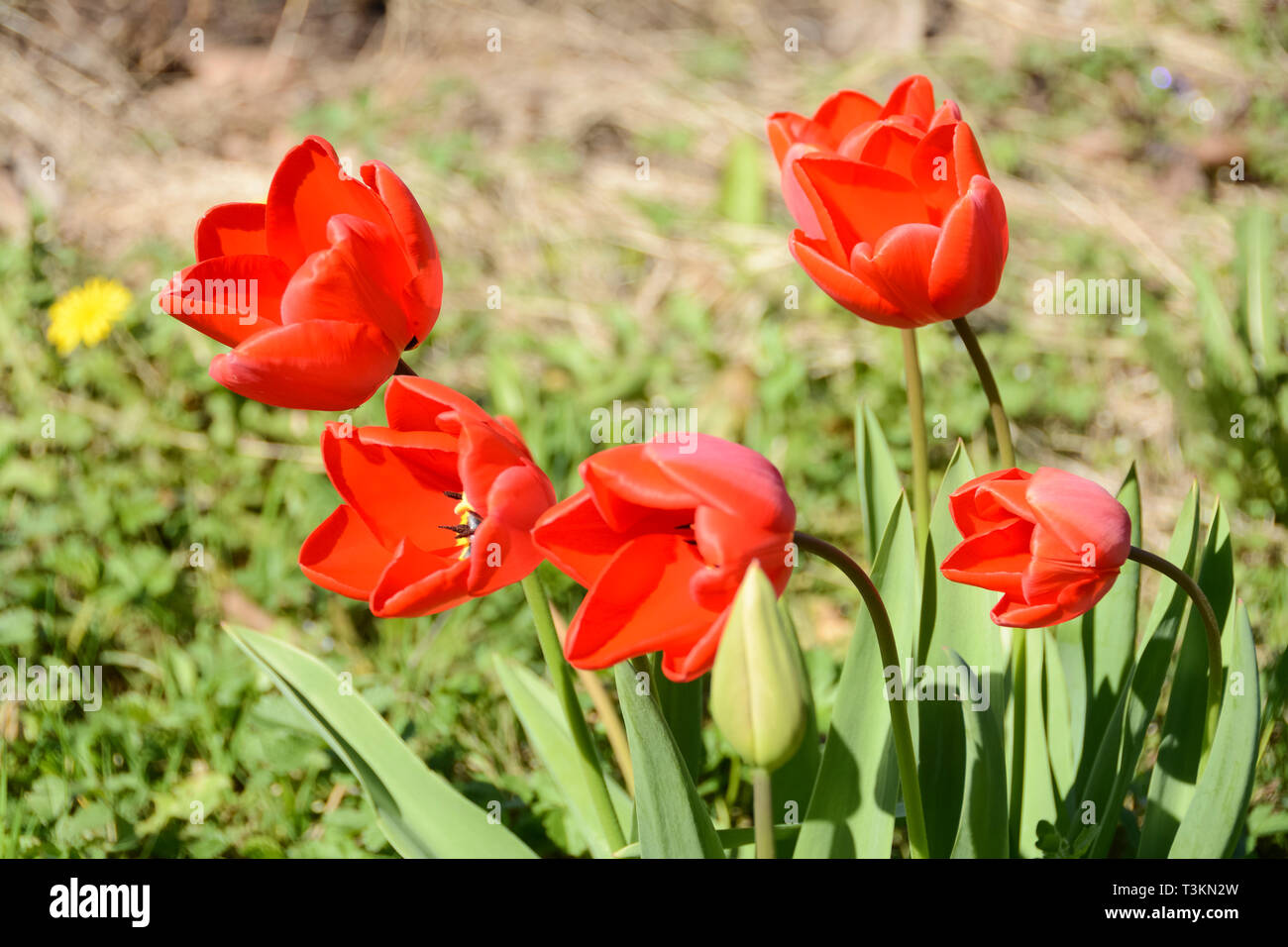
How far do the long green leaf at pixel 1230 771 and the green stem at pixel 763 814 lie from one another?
0.43 metres

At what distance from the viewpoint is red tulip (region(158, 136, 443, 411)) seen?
0.93 m

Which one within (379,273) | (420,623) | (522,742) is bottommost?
(522,742)

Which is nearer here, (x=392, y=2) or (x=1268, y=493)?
(x=1268, y=493)

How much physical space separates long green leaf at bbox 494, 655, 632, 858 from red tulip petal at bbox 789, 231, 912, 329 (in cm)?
58

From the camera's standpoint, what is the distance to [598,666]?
81 centimetres

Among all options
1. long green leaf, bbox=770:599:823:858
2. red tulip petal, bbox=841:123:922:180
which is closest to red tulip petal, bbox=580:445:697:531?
red tulip petal, bbox=841:123:922:180

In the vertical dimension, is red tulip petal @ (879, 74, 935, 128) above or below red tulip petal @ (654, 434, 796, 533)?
above

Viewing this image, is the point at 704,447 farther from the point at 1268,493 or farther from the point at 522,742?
the point at 1268,493

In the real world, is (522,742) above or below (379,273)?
below

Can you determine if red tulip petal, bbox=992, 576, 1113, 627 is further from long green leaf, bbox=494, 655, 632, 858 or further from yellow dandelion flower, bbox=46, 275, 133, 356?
yellow dandelion flower, bbox=46, 275, 133, 356

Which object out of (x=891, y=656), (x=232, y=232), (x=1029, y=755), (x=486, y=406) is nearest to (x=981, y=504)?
(x=891, y=656)

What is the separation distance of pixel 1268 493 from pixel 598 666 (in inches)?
72.4

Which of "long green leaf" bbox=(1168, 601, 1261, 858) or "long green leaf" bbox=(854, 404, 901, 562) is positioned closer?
"long green leaf" bbox=(1168, 601, 1261, 858)

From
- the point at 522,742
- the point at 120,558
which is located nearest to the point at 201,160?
the point at 120,558
